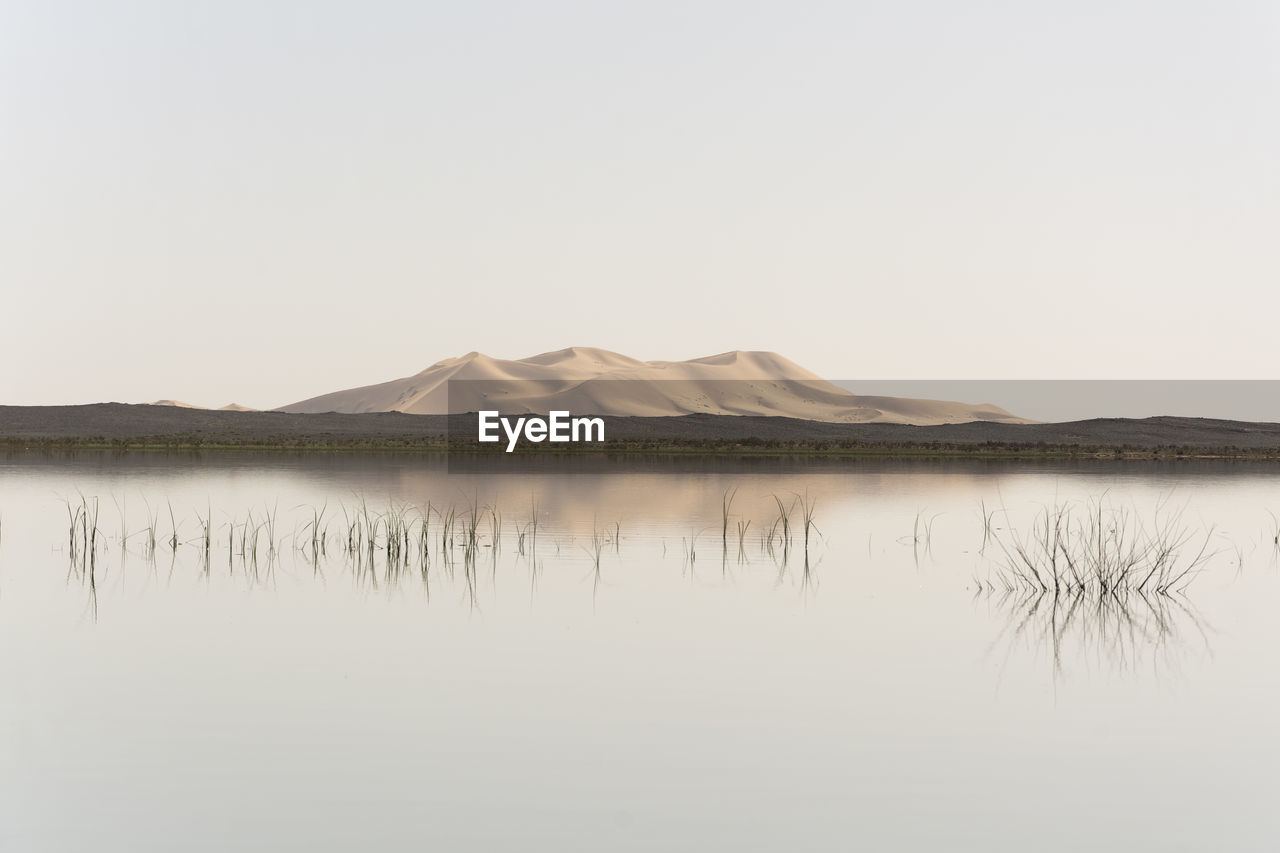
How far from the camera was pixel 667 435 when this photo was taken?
78188 mm

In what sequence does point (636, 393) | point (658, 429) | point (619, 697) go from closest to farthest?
point (619, 697) < point (658, 429) < point (636, 393)

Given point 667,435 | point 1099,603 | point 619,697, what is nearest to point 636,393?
point 667,435

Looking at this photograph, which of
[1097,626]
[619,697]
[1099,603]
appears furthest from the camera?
[1099,603]

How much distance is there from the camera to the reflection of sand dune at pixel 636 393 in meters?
123

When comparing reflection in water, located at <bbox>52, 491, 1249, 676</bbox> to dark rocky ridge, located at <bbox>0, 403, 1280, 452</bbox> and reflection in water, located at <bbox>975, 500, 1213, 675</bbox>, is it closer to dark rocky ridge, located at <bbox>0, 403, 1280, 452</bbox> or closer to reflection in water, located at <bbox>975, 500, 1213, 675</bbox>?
reflection in water, located at <bbox>975, 500, 1213, 675</bbox>

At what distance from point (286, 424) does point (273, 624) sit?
70.7 metres

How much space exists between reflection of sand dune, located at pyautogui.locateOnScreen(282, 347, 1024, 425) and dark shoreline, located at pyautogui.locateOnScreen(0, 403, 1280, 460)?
24.7 metres

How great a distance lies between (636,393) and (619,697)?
120323 mm

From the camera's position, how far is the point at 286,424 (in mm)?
78250

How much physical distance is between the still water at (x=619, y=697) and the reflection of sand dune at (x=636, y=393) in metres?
92.7

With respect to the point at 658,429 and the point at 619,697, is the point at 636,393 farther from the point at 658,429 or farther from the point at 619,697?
the point at 619,697

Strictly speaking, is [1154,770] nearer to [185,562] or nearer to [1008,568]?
[1008,568]

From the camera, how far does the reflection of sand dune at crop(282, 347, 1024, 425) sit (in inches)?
4860

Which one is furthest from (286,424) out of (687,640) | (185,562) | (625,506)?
(687,640)
